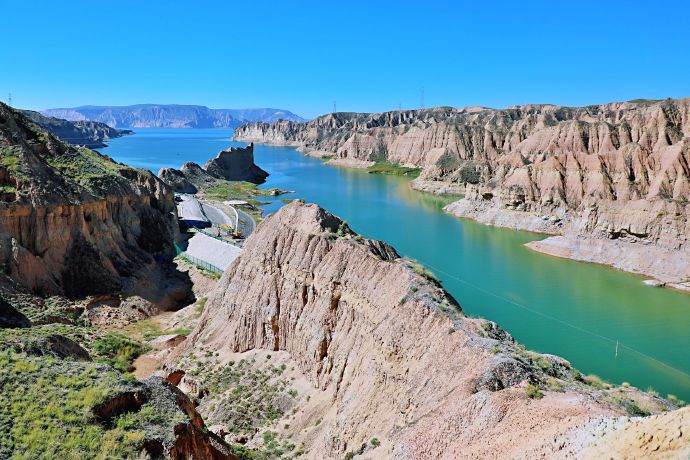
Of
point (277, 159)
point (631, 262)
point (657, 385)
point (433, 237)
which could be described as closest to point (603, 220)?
point (631, 262)

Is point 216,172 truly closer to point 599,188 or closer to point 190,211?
point 190,211

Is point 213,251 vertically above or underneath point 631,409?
underneath

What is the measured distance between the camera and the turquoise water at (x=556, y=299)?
31.5m

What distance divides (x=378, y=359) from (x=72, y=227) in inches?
1174

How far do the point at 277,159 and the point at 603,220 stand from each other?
142777mm

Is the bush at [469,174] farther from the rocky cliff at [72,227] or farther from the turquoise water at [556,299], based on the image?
the rocky cliff at [72,227]

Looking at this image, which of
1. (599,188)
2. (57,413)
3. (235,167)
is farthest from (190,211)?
(235,167)

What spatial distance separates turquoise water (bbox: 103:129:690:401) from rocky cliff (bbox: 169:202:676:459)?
58.5 ft

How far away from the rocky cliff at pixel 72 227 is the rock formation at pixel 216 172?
44.9 m

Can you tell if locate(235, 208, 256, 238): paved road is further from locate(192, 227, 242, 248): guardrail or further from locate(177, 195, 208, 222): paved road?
locate(177, 195, 208, 222): paved road

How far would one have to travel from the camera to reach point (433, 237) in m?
65.0

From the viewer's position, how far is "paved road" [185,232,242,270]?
44219mm

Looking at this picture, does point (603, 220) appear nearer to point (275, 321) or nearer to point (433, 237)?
point (433, 237)

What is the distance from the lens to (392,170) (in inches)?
5581
